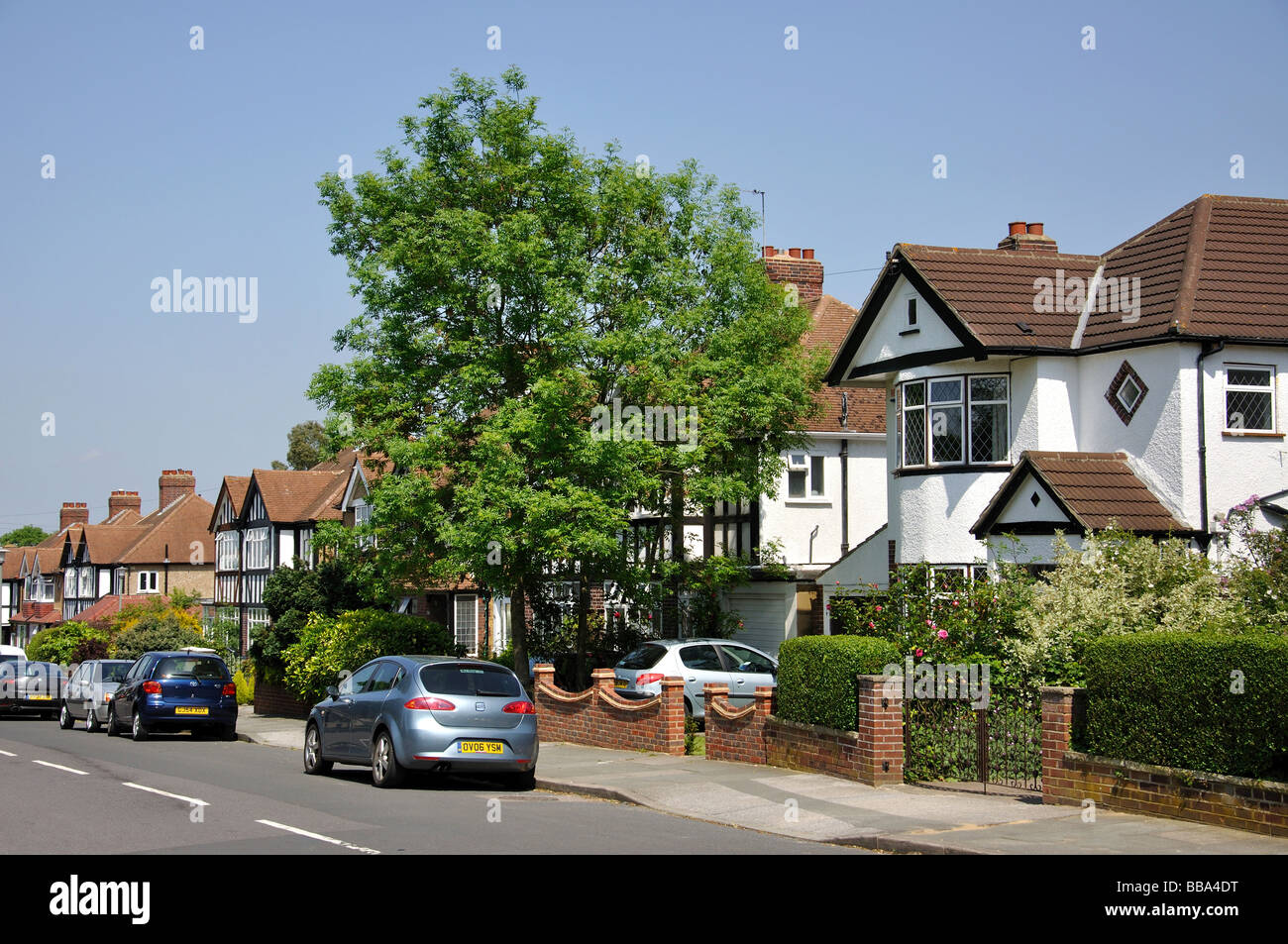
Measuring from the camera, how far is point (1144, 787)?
38.1 ft

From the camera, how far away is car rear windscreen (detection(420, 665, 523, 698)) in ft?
49.5

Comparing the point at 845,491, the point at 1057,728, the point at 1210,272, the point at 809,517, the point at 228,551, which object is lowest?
the point at 1057,728

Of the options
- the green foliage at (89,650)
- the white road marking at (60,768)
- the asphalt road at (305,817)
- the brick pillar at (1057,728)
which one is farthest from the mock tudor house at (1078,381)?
the green foliage at (89,650)

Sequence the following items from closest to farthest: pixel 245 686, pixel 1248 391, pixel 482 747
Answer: pixel 482 747 → pixel 1248 391 → pixel 245 686

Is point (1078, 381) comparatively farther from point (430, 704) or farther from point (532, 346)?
point (430, 704)

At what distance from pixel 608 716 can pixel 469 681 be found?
5108 mm

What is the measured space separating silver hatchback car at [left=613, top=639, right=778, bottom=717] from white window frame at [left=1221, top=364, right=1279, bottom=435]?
823cm

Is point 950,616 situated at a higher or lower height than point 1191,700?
higher

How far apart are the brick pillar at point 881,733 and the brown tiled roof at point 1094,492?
22.4ft

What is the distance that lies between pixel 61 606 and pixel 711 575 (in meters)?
64.1

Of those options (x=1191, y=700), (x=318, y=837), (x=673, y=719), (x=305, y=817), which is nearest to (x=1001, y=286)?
(x=673, y=719)

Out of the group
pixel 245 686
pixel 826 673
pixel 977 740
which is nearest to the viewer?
pixel 977 740
